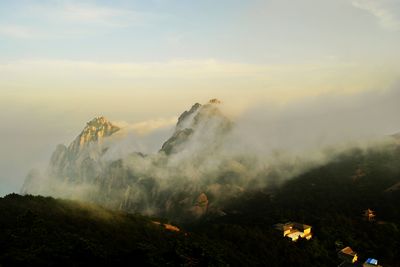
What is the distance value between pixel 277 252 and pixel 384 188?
109 meters

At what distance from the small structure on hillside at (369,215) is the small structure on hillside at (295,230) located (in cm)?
3165

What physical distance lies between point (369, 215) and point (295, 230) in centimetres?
3945

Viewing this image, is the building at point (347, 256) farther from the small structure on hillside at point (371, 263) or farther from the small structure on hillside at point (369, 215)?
the small structure on hillside at point (369, 215)

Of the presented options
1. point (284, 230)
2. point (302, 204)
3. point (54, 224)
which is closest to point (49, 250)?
point (54, 224)

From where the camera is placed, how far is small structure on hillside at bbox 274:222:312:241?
12038 centimetres

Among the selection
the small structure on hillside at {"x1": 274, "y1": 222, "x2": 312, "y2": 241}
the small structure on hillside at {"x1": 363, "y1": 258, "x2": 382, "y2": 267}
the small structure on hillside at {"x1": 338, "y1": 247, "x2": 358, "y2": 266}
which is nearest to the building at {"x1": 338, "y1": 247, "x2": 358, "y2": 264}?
the small structure on hillside at {"x1": 338, "y1": 247, "x2": 358, "y2": 266}

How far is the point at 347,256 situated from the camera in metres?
109

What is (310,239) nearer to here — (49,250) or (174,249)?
(174,249)

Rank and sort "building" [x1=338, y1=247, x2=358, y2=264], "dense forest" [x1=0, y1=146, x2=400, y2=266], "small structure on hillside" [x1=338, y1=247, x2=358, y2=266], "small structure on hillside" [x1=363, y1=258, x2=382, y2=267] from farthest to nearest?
"building" [x1=338, y1=247, x2=358, y2=264], "small structure on hillside" [x1=338, y1=247, x2=358, y2=266], "small structure on hillside" [x1=363, y1=258, x2=382, y2=267], "dense forest" [x1=0, y1=146, x2=400, y2=266]

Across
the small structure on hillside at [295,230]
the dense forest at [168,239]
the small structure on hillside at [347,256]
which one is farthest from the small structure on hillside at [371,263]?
the small structure on hillside at [295,230]

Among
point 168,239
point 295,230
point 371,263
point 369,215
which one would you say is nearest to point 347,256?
point 371,263

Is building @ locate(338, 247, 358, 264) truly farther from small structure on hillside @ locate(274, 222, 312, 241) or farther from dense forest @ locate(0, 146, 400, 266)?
small structure on hillside @ locate(274, 222, 312, 241)

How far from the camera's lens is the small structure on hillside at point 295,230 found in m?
120

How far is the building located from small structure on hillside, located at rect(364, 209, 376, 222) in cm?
3577
